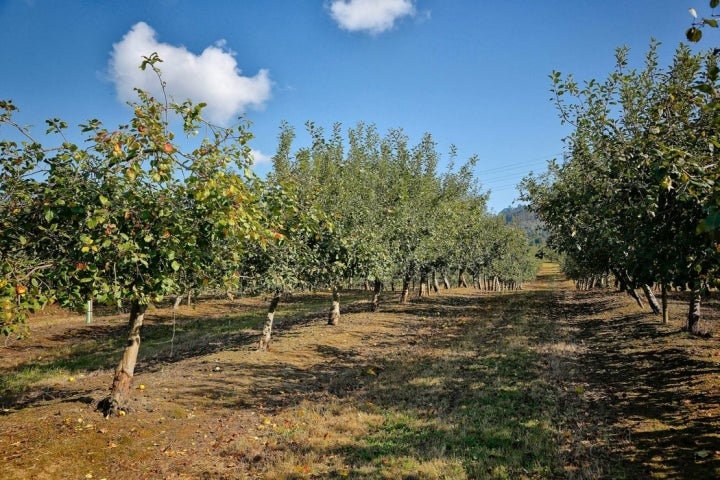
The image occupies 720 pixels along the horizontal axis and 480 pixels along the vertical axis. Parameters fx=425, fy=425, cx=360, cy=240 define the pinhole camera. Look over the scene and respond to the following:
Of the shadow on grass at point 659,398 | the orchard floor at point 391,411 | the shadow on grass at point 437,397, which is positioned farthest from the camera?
the shadow on grass at point 437,397

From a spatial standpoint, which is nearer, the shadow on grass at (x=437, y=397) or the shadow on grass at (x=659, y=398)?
the shadow on grass at (x=659, y=398)

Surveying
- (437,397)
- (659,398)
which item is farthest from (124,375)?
(659,398)

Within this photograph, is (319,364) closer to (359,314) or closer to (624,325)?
(359,314)

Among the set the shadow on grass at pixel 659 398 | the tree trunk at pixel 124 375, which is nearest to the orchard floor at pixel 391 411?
the shadow on grass at pixel 659 398

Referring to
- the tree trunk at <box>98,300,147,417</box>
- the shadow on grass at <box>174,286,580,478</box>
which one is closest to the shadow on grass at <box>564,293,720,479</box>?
the shadow on grass at <box>174,286,580,478</box>

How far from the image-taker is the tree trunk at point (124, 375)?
12.1m

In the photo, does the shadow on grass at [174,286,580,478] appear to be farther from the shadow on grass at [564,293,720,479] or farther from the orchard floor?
the shadow on grass at [564,293,720,479]

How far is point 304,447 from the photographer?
10023mm

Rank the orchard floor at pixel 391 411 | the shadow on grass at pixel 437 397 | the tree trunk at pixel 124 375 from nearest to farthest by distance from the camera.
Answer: the orchard floor at pixel 391 411 < the shadow on grass at pixel 437 397 < the tree trunk at pixel 124 375

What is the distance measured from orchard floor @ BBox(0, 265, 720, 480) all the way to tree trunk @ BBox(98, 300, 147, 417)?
1.47ft

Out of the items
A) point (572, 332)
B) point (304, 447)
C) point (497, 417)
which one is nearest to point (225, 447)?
point (304, 447)

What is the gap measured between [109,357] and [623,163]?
2737cm

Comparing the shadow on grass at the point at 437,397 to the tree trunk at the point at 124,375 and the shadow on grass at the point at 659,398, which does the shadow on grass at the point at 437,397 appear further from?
the tree trunk at the point at 124,375

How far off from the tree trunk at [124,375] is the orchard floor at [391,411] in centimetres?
45
